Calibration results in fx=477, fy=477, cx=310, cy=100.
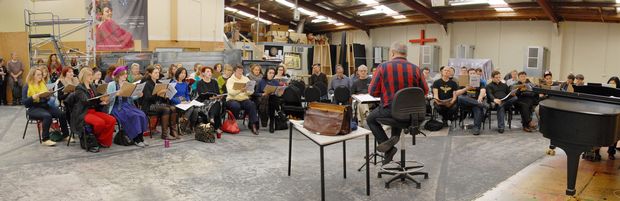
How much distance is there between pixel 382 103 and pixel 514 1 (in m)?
10.3

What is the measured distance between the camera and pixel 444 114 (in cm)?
833

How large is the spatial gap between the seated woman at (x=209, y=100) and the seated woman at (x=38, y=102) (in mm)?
2025

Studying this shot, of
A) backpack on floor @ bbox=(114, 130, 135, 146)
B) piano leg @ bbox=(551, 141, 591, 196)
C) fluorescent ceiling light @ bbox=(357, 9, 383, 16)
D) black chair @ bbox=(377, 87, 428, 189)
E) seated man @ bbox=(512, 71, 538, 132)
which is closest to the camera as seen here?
piano leg @ bbox=(551, 141, 591, 196)

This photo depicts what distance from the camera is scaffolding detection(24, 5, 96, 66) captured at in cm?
1082

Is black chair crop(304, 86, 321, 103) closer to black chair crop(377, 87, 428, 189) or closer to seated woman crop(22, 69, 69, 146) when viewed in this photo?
black chair crop(377, 87, 428, 189)

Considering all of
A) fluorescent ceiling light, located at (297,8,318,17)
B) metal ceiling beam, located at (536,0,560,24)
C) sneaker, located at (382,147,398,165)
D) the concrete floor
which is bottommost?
the concrete floor

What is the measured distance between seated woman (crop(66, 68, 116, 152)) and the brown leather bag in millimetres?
3171

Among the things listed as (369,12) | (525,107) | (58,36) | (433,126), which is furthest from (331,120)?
(369,12)

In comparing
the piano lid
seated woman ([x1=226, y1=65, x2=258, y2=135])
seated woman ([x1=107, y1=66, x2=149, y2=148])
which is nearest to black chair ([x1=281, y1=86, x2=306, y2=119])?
seated woman ([x1=226, y1=65, x2=258, y2=135])

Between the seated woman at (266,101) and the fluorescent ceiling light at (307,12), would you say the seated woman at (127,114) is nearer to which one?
the seated woman at (266,101)

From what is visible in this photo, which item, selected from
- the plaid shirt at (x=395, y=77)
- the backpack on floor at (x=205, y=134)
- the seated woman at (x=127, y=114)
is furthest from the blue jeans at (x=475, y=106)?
the seated woman at (x=127, y=114)

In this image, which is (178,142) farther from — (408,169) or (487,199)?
(487,199)

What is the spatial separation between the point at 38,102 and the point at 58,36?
5.96 metres

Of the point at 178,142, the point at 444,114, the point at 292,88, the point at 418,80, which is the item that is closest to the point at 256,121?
the point at 292,88
